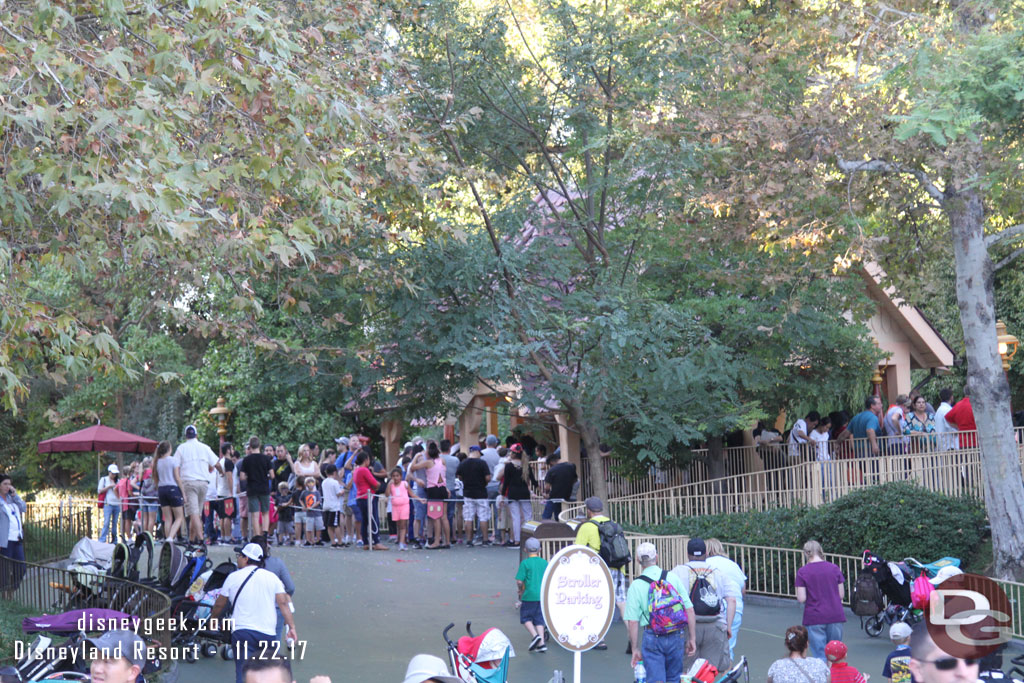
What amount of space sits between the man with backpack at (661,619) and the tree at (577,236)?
A: 22.2 feet

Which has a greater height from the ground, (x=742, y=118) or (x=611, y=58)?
(x=611, y=58)

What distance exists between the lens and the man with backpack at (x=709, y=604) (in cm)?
1126

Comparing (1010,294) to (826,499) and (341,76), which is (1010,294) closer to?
(826,499)

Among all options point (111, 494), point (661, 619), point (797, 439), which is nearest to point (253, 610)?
point (661, 619)

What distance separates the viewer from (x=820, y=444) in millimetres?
24156

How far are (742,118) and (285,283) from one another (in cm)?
730

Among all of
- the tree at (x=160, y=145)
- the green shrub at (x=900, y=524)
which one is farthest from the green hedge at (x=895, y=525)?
the tree at (x=160, y=145)

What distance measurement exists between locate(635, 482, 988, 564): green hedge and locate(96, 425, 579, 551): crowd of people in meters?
4.44

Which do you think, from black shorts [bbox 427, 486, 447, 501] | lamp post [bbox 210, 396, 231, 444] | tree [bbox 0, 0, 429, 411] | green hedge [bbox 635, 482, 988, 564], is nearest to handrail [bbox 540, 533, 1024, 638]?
green hedge [bbox 635, 482, 988, 564]

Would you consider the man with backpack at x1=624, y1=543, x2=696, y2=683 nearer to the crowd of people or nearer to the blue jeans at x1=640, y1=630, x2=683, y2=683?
the blue jeans at x1=640, y1=630, x2=683, y2=683

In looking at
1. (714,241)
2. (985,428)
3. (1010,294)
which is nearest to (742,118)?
(714,241)

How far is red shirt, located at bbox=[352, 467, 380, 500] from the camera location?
21422 millimetres

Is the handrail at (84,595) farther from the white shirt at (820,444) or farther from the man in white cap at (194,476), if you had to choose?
the white shirt at (820,444)

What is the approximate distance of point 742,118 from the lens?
56.8 feet
